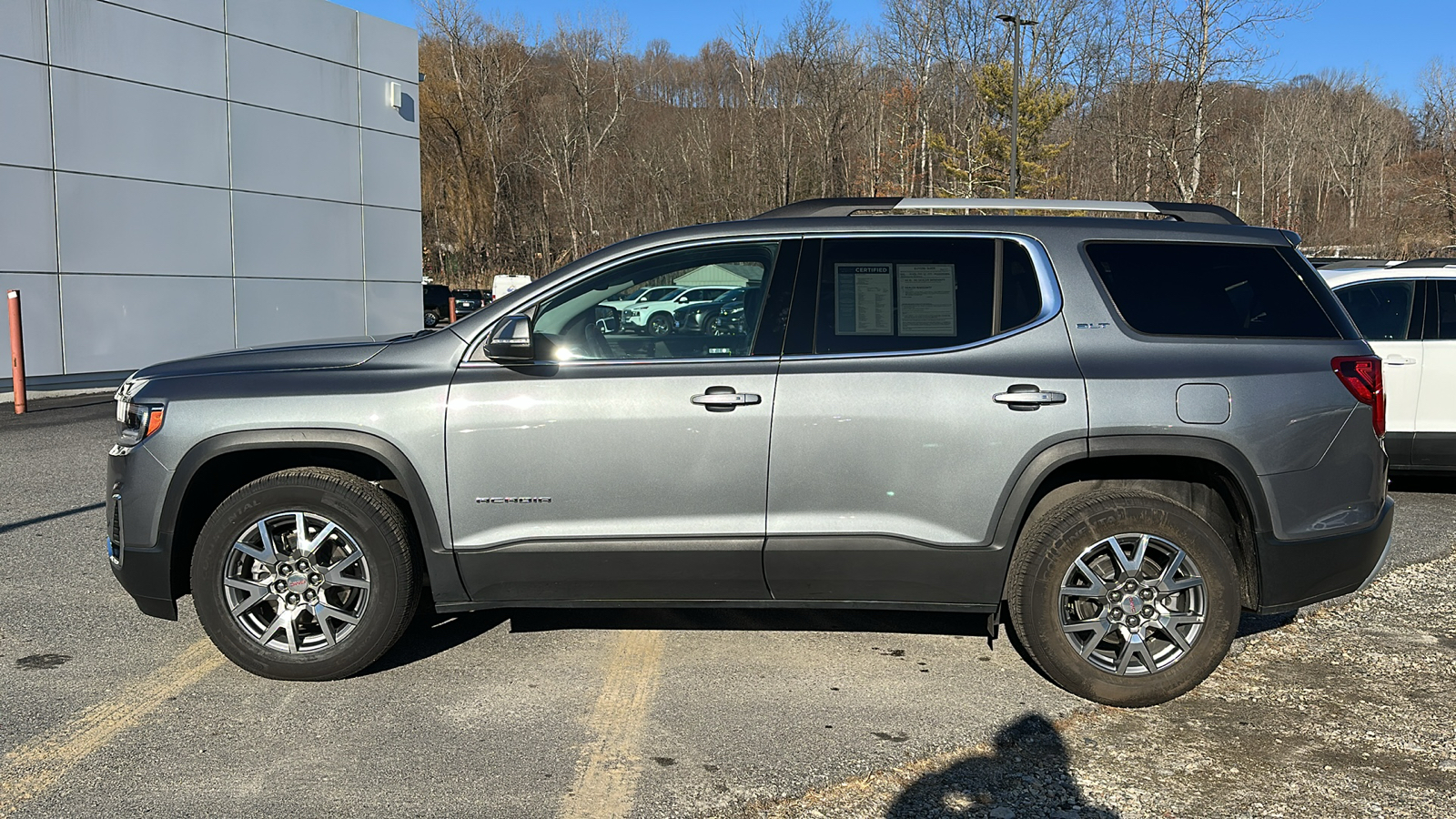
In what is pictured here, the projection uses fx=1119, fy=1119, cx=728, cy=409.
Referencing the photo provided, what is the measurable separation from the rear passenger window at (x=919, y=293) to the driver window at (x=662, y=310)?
28 centimetres

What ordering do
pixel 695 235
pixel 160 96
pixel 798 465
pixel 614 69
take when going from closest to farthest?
1. pixel 798 465
2. pixel 695 235
3. pixel 160 96
4. pixel 614 69

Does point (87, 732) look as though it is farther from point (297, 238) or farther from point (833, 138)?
point (833, 138)

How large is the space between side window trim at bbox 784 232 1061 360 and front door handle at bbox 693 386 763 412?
0.23 metres

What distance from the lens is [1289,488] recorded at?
13.7 feet

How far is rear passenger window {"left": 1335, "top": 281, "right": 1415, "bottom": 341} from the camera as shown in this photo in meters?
7.96

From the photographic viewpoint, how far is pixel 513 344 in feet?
13.7

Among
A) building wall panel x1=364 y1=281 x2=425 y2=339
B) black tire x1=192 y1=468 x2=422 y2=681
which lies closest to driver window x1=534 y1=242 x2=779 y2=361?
black tire x1=192 y1=468 x2=422 y2=681

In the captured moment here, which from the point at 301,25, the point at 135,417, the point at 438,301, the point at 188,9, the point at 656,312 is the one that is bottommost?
the point at 135,417

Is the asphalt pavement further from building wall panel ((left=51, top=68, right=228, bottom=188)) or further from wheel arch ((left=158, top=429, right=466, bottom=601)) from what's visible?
building wall panel ((left=51, top=68, right=228, bottom=188))

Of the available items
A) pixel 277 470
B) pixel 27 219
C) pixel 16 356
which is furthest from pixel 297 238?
pixel 277 470

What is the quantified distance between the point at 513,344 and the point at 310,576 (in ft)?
3.96

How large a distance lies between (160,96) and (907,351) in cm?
1777

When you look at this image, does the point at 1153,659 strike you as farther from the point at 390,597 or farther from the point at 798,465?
the point at 390,597

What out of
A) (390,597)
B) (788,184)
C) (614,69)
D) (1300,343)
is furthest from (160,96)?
(614,69)
